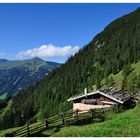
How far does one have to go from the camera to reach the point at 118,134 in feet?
84.2

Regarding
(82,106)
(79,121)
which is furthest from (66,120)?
(82,106)

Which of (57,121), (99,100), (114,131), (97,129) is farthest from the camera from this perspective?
(99,100)

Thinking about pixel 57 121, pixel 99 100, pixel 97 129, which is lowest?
pixel 97 129

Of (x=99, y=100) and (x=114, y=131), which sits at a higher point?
(x=99, y=100)

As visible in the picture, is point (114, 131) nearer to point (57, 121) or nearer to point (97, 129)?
point (97, 129)

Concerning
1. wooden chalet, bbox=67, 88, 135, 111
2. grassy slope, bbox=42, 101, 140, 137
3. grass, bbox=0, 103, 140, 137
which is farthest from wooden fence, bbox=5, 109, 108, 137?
wooden chalet, bbox=67, 88, 135, 111

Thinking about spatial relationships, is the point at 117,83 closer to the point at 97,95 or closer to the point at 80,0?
the point at 97,95

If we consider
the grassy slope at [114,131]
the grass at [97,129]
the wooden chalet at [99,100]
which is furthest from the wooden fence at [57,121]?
the wooden chalet at [99,100]

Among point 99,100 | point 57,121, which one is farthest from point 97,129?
point 99,100

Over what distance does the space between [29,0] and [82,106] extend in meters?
43.4

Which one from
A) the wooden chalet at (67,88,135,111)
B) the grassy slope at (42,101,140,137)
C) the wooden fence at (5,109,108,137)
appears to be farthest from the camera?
the wooden chalet at (67,88,135,111)

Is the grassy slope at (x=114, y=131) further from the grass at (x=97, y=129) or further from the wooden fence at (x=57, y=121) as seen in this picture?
the wooden fence at (x=57, y=121)

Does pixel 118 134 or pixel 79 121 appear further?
pixel 79 121

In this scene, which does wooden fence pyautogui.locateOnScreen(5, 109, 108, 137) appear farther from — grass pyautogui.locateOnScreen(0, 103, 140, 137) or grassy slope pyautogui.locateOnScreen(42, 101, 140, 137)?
grassy slope pyautogui.locateOnScreen(42, 101, 140, 137)
